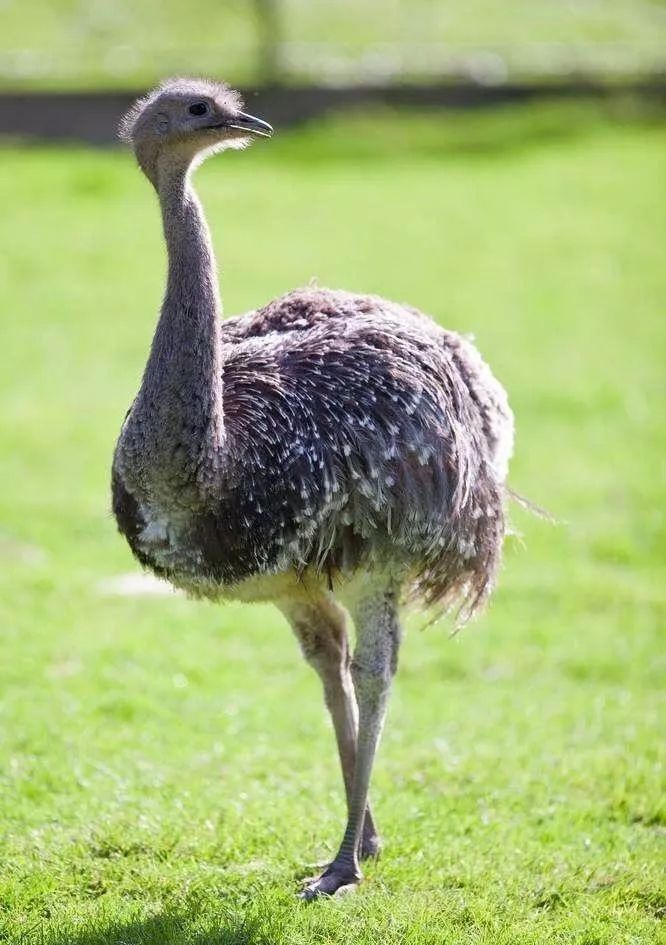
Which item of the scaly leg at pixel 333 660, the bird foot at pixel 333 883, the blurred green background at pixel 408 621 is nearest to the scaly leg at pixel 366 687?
the bird foot at pixel 333 883

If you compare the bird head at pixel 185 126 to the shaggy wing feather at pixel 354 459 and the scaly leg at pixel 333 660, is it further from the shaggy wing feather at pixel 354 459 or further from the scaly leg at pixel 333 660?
the scaly leg at pixel 333 660

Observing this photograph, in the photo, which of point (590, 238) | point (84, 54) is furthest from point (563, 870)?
point (84, 54)

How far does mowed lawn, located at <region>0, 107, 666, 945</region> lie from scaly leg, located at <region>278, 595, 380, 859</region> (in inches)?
12.9

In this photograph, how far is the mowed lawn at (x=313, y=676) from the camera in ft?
18.3

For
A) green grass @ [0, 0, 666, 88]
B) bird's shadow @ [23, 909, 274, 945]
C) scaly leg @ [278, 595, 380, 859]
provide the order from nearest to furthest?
bird's shadow @ [23, 909, 274, 945] < scaly leg @ [278, 595, 380, 859] < green grass @ [0, 0, 666, 88]

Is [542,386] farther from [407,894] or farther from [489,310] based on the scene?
[407,894]

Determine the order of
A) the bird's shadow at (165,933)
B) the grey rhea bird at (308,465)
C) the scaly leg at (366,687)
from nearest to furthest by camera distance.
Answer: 1. the bird's shadow at (165,933)
2. the grey rhea bird at (308,465)
3. the scaly leg at (366,687)

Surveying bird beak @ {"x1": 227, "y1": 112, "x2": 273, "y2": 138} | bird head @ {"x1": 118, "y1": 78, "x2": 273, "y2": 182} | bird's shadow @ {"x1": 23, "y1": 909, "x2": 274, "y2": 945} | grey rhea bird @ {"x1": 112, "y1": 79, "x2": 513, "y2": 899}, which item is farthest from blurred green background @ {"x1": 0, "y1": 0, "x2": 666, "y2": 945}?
bird beak @ {"x1": 227, "y1": 112, "x2": 273, "y2": 138}

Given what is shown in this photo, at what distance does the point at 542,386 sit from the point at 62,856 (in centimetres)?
1066

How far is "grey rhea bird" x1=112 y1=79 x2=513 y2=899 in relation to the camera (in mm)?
5230

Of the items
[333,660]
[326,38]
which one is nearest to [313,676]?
[333,660]

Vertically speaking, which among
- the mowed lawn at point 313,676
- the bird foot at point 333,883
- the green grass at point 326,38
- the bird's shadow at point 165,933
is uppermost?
the green grass at point 326,38

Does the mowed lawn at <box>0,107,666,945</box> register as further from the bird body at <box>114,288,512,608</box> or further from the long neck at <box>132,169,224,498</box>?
the long neck at <box>132,169,224,498</box>

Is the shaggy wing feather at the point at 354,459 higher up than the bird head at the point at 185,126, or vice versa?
the bird head at the point at 185,126
